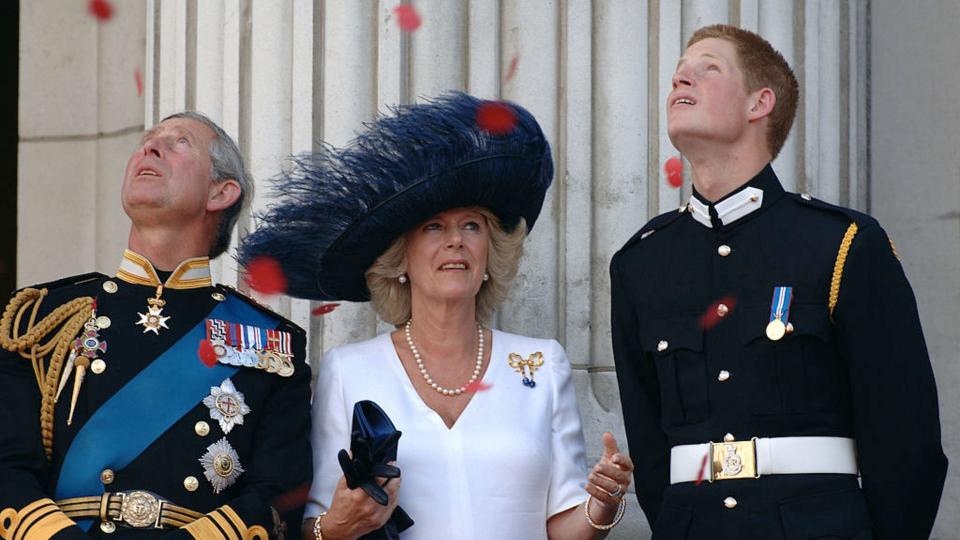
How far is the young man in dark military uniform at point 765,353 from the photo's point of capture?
385 centimetres

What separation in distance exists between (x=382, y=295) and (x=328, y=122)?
0.60 m

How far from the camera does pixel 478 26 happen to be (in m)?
5.13

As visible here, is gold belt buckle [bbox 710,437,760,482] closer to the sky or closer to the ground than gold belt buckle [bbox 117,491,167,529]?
closer to the sky

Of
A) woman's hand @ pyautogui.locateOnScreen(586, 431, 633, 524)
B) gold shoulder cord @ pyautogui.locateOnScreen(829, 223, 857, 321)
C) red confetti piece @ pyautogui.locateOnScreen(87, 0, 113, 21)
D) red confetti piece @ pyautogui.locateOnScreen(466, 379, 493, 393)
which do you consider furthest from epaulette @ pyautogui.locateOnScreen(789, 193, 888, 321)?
red confetti piece @ pyautogui.locateOnScreen(87, 0, 113, 21)

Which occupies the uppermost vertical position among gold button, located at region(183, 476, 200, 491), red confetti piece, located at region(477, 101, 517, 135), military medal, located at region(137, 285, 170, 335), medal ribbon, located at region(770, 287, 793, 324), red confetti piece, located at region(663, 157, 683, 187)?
red confetti piece, located at region(477, 101, 517, 135)

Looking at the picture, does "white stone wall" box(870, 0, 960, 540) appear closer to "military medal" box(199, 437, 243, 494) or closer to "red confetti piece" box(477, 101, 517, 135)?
"red confetti piece" box(477, 101, 517, 135)

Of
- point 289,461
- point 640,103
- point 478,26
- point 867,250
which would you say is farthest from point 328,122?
point 867,250

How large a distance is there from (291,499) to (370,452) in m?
0.31

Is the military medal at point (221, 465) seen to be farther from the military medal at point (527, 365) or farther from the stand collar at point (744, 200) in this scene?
the stand collar at point (744, 200)

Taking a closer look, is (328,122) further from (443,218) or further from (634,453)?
(634,453)

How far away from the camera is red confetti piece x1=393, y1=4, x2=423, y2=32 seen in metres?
5.09

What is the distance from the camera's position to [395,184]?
452cm

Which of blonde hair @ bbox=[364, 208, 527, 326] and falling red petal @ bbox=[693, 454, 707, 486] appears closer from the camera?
falling red petal @ bbox=[693, 454, 707, 486]

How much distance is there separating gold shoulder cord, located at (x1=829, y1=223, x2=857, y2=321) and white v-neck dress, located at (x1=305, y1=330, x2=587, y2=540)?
95 cm
